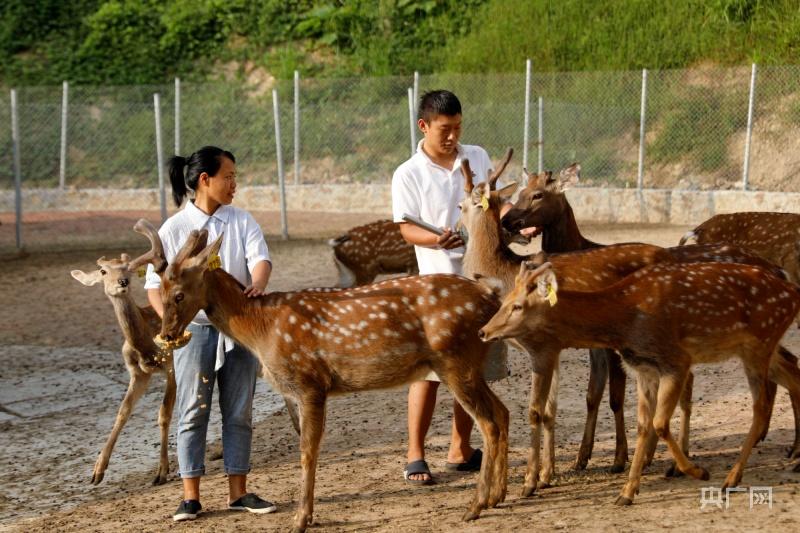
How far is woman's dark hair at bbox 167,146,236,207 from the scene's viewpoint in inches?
240

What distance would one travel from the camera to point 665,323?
602 centimetres

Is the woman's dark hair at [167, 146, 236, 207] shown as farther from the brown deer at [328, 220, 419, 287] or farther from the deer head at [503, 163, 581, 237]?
the brown deer at [328, 220, 419, 287]

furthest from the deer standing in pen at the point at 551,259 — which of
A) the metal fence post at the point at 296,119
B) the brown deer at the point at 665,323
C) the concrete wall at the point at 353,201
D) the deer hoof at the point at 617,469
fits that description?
the metal fence post at the point at 296,119

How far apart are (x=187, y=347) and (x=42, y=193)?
16.4 meters

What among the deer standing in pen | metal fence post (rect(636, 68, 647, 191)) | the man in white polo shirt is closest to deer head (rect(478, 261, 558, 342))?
the deer standing in pen

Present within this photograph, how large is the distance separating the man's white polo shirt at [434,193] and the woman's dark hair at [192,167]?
1.00 meters

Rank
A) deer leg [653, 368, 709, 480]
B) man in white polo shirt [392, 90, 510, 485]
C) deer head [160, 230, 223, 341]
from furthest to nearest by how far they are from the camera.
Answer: man in white polo shirt [392, 90, 510, 485], deer leg [653, 368, 709, 480], deer head [160, 230, 223, 341]

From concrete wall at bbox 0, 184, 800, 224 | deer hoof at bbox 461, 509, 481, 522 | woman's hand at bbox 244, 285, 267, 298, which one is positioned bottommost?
deer hoof at bbox 461, 509, 481, 522

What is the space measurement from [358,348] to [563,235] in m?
2.70

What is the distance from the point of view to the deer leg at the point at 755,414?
6.09 meters

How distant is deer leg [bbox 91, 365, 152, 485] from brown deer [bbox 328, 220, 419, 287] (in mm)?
4013

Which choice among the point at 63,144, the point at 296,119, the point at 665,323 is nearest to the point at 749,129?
the point at 296,119

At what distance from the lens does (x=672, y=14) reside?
22.6 meters

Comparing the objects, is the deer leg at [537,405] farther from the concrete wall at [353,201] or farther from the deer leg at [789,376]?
the concrete wall at [353,201]
